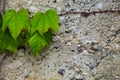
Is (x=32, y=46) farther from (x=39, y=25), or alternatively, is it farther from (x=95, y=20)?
(x=95, y=20)

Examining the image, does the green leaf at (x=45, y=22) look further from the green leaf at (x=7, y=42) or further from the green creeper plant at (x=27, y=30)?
the green leaf at (x=7, y=42)

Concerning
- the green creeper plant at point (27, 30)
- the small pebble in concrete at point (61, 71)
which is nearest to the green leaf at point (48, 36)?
the green creeper plant at point (27, 30)

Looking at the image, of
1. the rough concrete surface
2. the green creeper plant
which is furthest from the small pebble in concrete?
the green creeper plant

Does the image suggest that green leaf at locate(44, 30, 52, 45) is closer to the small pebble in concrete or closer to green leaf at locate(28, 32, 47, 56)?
green leaf at locate(28, 32, 47, 56)

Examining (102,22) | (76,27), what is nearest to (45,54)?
(76,27)

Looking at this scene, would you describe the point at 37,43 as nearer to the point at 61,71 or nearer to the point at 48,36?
the point at 48,36

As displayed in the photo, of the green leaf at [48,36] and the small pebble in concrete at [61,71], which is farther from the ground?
the green leaf at [48,36]

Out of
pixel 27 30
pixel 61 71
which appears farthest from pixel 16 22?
pixel 61 71
